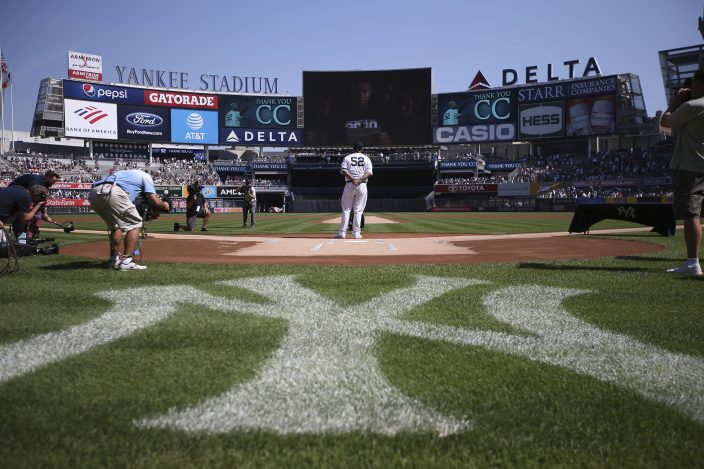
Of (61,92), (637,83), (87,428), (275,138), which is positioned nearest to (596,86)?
(637,83)

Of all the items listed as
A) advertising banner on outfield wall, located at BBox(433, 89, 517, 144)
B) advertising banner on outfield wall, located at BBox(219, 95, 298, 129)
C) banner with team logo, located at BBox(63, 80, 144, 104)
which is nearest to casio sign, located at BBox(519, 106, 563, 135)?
advertising banner on outfield wall, located at BBox(433, 89, 517, 144)

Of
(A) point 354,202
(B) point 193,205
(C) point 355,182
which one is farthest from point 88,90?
(C) point 355,182

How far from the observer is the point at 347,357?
262 cm

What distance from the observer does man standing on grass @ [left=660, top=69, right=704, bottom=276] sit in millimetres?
5426

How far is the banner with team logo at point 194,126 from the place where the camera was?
63.6m

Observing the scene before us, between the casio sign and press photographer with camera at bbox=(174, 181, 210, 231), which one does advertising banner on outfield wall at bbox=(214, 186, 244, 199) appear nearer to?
the casio sign

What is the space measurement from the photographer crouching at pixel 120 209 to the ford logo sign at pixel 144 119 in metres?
61.2

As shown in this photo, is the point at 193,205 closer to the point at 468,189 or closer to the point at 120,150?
the point at 468,189

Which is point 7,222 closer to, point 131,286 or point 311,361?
point 131,286

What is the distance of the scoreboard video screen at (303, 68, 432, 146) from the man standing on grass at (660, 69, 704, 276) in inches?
2117

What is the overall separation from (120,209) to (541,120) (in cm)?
6167

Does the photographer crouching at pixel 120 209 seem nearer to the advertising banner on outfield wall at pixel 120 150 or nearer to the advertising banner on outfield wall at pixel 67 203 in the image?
the advertising banner on outfield wall at pixel 67 203

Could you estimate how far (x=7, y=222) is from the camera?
7.59m

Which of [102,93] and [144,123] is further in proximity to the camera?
→ [144,123]
